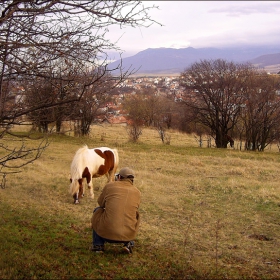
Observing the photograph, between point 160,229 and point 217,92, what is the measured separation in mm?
21869

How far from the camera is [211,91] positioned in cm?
2802

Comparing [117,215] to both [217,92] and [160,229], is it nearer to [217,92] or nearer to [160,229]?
[160,229]

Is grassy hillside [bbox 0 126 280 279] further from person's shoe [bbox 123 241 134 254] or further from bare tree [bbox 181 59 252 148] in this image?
bare tree [bbox 181 59 252 148]

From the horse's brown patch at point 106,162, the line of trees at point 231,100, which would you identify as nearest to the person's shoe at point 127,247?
the horse's brown patch at point 106,162

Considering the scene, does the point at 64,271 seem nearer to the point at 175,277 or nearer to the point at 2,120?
the point at 175,277

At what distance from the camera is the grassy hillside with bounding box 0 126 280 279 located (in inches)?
195

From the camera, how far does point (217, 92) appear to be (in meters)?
27.7

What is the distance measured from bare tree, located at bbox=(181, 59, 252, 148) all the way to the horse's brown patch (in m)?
18.3

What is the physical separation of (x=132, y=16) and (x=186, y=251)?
153 inches

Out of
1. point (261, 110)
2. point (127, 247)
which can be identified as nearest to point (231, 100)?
point (261, 110)

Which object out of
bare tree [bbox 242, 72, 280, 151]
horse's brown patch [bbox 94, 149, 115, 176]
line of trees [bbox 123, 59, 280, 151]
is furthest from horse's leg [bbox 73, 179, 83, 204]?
bare tree [bbox 242, 72, 280, 151]

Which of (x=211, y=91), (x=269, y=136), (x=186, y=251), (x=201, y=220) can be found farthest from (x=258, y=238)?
(x=269, y=136)

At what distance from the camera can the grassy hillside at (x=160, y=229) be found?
4953 millimetres

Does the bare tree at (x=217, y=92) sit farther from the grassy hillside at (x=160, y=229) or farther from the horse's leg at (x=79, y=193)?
the horse's leg at (x=79, y=193)
